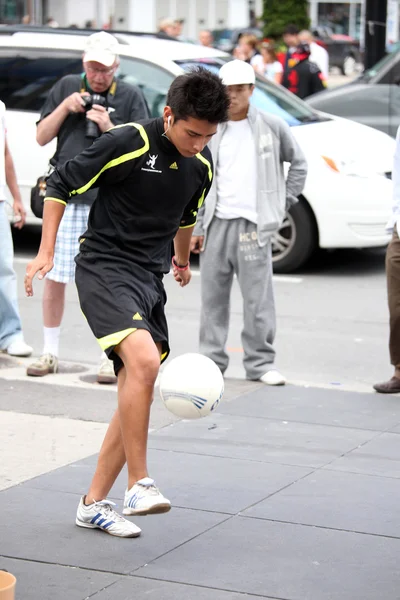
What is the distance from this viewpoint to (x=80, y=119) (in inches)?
281

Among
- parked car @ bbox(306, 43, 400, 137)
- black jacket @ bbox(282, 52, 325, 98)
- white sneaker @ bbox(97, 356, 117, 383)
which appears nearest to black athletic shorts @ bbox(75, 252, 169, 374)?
white sneaker @ bbox(97, 356, 117, 383)

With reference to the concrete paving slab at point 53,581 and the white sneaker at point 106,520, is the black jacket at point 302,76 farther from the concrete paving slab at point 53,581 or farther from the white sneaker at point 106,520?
the concrete paving slab at point 53,581

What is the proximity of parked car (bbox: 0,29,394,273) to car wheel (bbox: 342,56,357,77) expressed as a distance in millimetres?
41061

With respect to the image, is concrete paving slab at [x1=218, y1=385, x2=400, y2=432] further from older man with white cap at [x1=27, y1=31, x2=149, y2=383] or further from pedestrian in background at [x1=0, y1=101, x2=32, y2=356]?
pedestrian in background at [x1=0, y1=101, x2=32, y2=356]

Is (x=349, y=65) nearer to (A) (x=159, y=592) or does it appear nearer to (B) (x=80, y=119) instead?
(B) (x=80, y=119)

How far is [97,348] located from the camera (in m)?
8.41

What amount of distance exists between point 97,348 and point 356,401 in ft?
7.42

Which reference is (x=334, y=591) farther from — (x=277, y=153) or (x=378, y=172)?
(x=378, y=172)

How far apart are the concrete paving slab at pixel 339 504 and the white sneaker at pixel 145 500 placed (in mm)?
573

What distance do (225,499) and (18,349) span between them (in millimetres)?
3296

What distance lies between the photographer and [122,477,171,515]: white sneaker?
14.3ft

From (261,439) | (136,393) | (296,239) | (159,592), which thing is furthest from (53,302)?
(296,239)

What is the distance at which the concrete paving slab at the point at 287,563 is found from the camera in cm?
398

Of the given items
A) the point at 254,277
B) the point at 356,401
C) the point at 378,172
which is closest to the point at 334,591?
the point at 356,401
